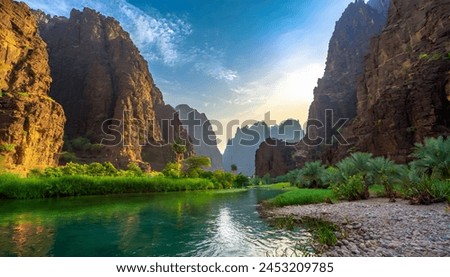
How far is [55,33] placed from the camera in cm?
10125

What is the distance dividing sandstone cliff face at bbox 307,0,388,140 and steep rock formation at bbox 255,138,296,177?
14.3 m

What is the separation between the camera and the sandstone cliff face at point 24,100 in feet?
141

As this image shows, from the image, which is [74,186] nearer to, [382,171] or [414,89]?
[382,171]

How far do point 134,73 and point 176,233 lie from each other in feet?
330

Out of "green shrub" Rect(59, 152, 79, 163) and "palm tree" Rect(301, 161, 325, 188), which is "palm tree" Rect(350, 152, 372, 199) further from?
"green shrub" Rect(59, 152, 79, 163)

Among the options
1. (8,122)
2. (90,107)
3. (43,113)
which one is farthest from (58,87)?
(8,122)

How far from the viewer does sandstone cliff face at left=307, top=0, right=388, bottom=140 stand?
124125 mm

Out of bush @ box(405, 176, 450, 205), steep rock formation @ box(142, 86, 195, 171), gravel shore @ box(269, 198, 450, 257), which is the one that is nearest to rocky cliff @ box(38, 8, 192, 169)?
steep rock formation @ box(142, 86, 195, 171)

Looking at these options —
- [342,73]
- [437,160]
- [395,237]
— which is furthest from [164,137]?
[395,237]

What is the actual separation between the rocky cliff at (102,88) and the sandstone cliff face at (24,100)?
2573 cm

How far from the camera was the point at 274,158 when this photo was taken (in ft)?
431

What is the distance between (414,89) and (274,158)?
89.7m

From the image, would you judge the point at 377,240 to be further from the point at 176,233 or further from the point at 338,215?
the point at 176,233

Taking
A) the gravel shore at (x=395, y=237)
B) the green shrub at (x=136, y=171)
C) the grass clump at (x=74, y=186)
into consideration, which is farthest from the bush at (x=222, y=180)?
the gravel shore at (x=395, y=237)
